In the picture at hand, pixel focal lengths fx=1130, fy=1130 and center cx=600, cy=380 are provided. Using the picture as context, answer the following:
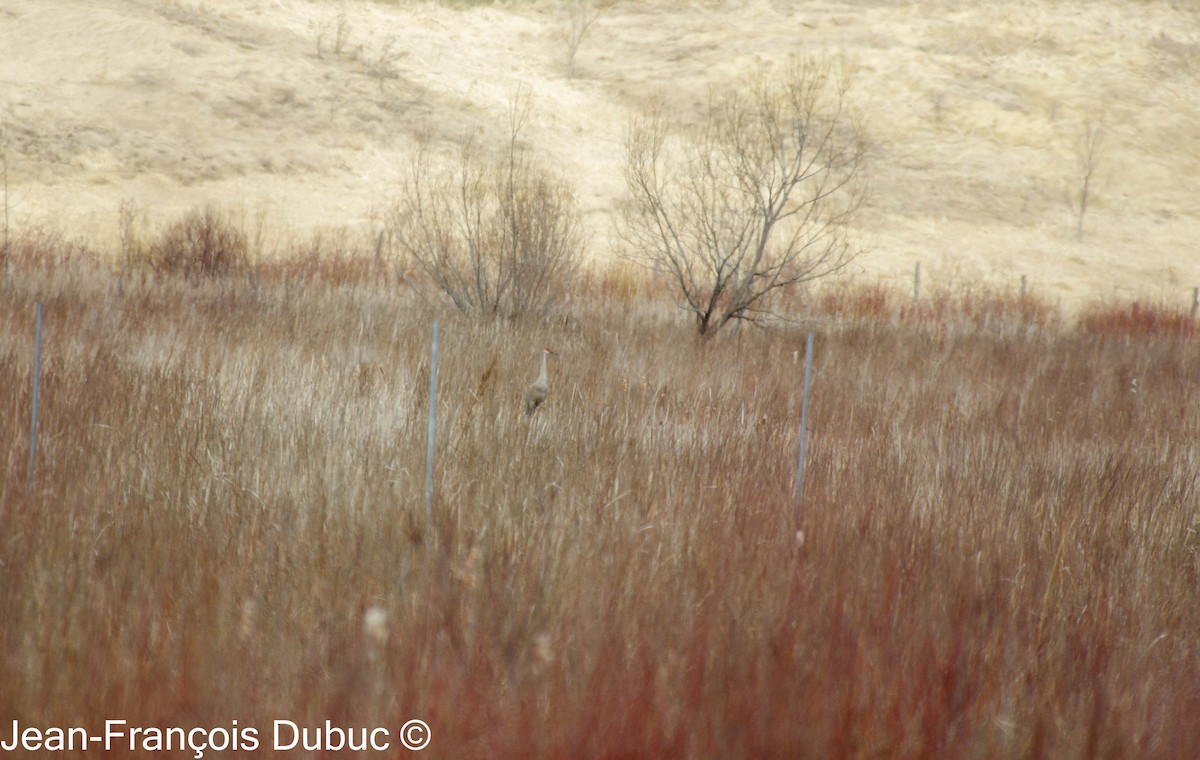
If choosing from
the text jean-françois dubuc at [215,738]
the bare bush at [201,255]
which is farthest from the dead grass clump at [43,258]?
the text jean-françois dubuc at [215,738]

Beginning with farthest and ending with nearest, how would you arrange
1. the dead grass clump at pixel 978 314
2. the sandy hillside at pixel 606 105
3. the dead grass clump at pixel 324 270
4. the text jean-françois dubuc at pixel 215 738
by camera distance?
the sandy hillside at pixel 606 105 < the dead grass clump at pixel 978 314 < the dead grass clump at pixel 324 270 < the text jean-françois dubuc at pixel 215 738

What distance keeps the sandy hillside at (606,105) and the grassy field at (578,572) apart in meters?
18.6

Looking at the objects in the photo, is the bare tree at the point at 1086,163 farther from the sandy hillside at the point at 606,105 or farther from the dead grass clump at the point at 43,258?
the dead grass clump at the point at 43,258

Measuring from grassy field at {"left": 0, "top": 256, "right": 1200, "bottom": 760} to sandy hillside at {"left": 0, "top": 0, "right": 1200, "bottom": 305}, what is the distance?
1865cm

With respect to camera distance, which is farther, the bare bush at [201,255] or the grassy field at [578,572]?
the bare bush at [201,255]

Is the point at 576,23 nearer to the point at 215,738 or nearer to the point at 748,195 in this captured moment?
the point at 748,195

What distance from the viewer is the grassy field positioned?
2.65 meters

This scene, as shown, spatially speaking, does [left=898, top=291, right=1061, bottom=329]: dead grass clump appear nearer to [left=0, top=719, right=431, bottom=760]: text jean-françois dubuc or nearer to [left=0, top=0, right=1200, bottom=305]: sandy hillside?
[left=0, top=0, right=1200, bottom=305]: sandy hillside

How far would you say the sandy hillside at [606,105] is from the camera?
2711 centimetres

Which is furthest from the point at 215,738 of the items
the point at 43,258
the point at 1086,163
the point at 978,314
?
the point at 1086,163

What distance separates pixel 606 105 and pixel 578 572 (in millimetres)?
36822

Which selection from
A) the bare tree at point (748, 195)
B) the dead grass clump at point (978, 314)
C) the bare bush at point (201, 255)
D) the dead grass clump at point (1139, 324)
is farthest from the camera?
the dead grass clump at point (1139, 324)

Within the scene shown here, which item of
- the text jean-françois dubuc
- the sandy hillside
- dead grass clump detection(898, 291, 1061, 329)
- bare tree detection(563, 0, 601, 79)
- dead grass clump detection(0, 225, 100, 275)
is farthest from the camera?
bare tree detection(563, 0, 601, 79)

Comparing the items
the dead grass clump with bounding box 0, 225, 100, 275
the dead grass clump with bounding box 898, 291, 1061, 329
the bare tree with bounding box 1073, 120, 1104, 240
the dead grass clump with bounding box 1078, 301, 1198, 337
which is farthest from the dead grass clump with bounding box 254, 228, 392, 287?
the bare tree with bounding box 1073, 120, 1104, 240
